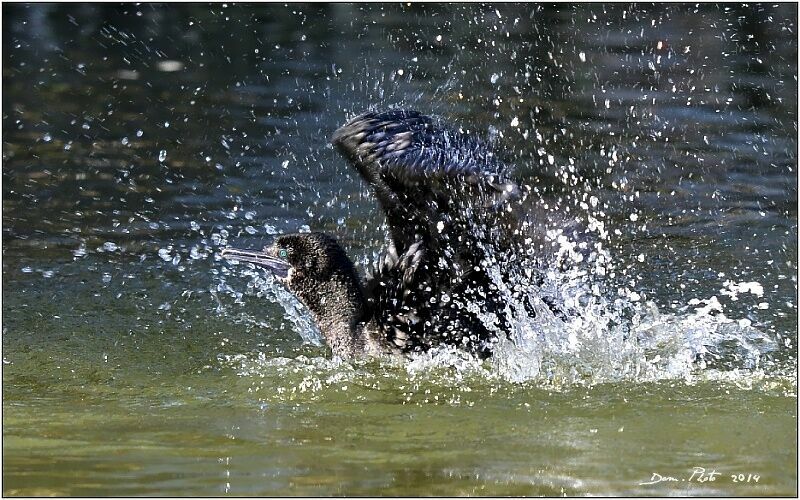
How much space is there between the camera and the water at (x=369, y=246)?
503 cm

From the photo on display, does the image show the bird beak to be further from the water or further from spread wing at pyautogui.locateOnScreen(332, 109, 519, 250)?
spread wing at pyautogui.locateOnScreen(332, 109, 519, 250)

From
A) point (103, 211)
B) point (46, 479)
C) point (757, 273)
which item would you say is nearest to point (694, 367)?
point (757, 273)

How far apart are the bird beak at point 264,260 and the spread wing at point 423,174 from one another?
2.98 ft

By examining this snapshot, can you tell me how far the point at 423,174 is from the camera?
5.85 metres

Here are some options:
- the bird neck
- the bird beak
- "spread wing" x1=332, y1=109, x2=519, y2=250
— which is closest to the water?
the bird neck

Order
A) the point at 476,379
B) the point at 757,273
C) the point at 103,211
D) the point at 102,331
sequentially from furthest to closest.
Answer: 1. the point at 103,211
2. the point at 757,273
3. the point at 102,331
4. the point at 476,379

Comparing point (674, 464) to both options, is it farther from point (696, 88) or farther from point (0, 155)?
point (696, 88)

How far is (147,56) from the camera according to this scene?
12.2 metres

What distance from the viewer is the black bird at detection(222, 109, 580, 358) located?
593 cm

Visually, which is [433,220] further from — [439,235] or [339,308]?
[339,308]

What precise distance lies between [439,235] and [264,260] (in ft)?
4.46

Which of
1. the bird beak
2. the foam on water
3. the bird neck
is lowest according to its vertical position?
the foam on water

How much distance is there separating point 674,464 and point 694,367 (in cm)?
131

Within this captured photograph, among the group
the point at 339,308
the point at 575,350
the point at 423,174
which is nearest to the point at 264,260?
the point at 339,308
